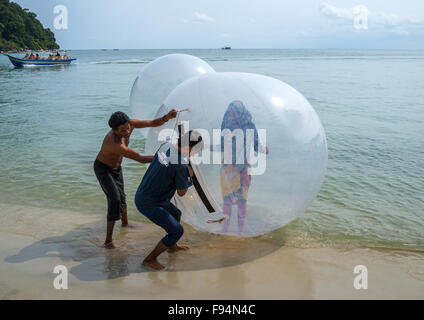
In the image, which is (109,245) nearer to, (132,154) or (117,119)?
(132,154)

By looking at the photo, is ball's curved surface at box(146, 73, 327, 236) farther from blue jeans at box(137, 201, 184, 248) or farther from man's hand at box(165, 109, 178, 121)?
blue jeans at box(137, 201, 184, 248)

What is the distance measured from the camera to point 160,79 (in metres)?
6.72

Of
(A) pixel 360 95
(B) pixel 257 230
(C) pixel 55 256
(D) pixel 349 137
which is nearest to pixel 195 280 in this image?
(B) pixel 257 230

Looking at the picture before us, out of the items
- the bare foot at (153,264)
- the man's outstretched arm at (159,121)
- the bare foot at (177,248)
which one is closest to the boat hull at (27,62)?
the man's outstretched arm at (159,121)

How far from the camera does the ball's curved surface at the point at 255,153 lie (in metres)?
3.66

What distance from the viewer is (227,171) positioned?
375 cm

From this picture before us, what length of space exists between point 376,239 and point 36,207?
189 inches

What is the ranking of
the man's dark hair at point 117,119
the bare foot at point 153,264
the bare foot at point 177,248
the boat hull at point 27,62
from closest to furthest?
the bare foot at point 153,264
the man's dark hair at point 117,119
the bare foot at point 177,248
the boat hull at point 27,62

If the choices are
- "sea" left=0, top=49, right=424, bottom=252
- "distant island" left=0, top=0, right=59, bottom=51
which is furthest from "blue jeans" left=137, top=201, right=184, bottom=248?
"distant island" left=0, top=0, right=59, bottom=51

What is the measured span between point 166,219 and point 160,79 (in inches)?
145

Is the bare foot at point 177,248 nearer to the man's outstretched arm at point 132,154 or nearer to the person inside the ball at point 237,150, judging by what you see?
the person inside the ball at point 237,150

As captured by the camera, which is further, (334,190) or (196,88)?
(334,190)

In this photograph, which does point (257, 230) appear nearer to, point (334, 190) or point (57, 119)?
point (334, 190)

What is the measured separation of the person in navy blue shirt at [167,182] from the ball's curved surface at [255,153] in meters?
0.25
